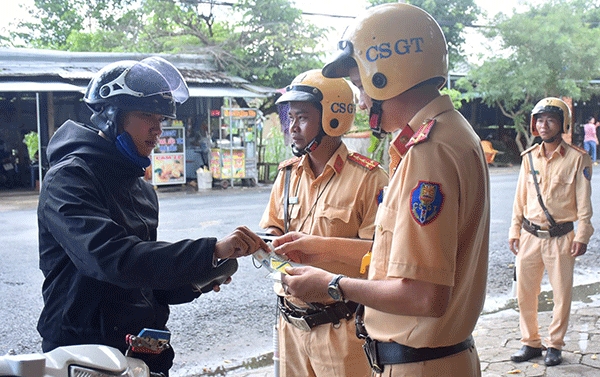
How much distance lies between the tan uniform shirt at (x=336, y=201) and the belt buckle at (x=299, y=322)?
0.29 m

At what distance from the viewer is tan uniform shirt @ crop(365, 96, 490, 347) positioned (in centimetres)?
183

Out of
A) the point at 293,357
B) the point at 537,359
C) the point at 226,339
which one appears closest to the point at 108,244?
the point at 293,357

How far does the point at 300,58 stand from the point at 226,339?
44.8 ft

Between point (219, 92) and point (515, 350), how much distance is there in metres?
12.1

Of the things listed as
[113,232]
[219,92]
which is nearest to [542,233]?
[113,232]

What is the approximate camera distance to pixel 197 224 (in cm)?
1065

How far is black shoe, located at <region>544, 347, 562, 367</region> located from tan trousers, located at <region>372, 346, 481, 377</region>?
323cm

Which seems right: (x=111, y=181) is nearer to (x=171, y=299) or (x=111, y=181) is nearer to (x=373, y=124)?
(x=171, y=299)

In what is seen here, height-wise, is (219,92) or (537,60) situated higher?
(537,60)

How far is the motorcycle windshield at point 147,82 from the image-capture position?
2488 millimetres

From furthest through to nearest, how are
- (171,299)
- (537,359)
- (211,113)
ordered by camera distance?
(211,113) → (537,359) → (171,299)

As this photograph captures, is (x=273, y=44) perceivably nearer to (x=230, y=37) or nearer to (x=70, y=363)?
(x=230, y=37)

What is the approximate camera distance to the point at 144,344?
231 cm

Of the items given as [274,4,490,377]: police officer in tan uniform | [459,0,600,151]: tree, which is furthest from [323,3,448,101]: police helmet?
[459,0,600,151]: tree
